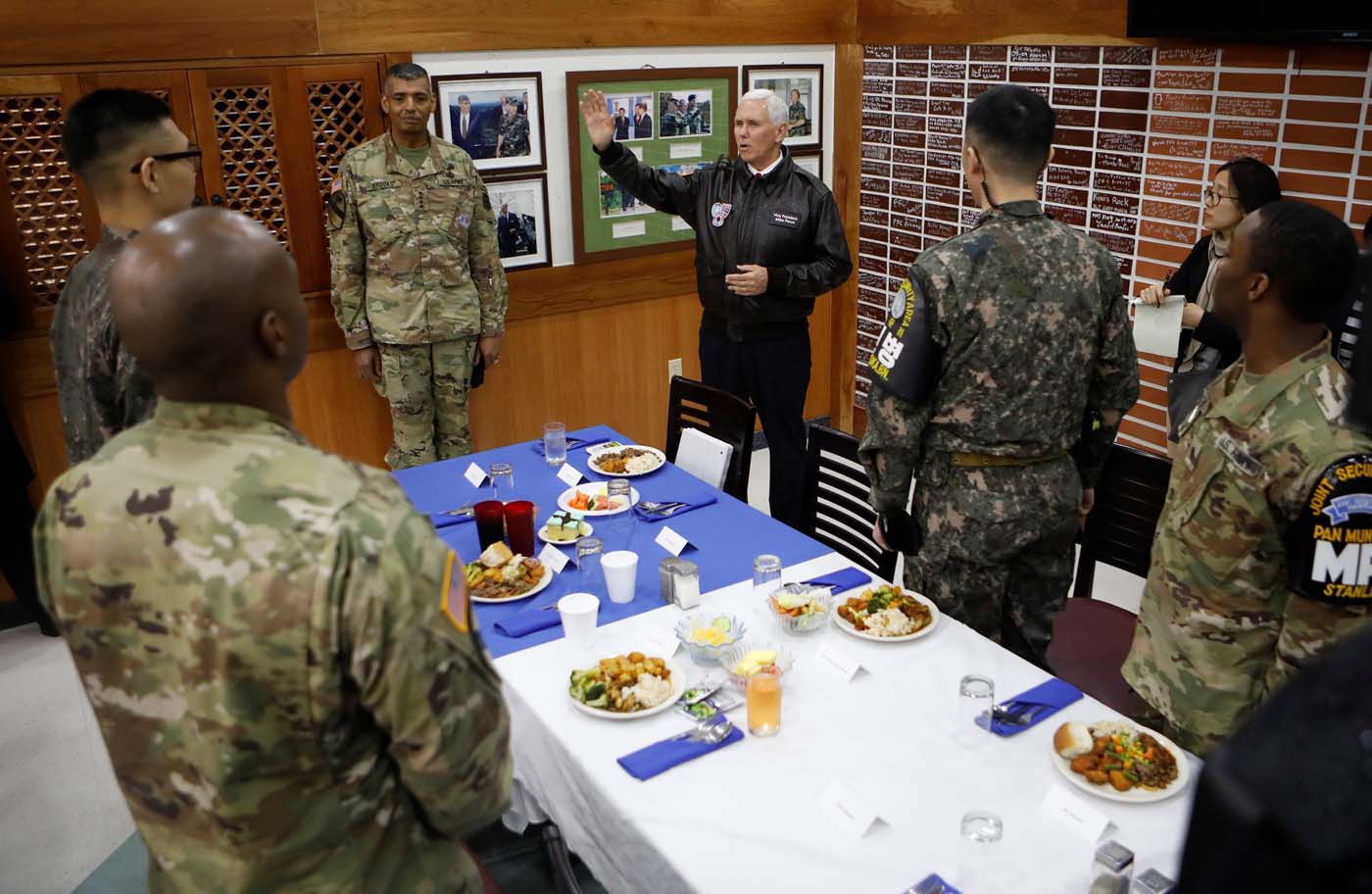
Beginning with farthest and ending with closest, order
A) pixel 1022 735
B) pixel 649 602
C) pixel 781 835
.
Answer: pixel 649 602 → pixel 1022 735 → pixel 781 835

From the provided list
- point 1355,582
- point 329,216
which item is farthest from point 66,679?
point 1355,582

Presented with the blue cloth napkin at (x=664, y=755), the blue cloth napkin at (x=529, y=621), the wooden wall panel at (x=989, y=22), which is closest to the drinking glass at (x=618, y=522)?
the blue cloth napkin at (x=529, y=621)

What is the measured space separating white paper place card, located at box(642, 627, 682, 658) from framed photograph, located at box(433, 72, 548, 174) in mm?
2824

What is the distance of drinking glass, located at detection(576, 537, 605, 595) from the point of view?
2.41m

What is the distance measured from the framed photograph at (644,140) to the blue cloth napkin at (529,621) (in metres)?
2.66

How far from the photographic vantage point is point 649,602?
2.31 metres

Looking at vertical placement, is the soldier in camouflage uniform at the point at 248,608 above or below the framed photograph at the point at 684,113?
below

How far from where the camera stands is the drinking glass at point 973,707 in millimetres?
1783

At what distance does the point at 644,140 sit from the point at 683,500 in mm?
2419

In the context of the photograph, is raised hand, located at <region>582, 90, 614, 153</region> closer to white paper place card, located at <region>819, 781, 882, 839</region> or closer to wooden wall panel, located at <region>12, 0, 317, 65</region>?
wooden wall panel, located at <region>12, 0, 317, 65</region>

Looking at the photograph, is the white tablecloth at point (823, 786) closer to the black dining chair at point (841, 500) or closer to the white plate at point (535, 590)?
the white plate at point (535, 590)

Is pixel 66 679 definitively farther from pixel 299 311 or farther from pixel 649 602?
pixel 299 311

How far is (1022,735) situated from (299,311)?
134cm

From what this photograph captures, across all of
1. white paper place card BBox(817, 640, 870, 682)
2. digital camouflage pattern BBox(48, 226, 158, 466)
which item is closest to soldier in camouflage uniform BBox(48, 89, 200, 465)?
digital camouflage pattern BBox(48, 226, 158, 466)
